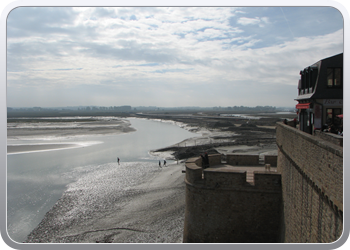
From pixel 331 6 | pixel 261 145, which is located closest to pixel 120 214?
pixel 331 6

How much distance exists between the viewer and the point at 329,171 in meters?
4.44

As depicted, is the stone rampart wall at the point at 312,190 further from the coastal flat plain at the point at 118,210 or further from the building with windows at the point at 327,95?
the coastal flat plain at the point at 118,210

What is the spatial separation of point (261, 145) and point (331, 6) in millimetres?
41093

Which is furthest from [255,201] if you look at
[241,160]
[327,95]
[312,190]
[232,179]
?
[327,95]

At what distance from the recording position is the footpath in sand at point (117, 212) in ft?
45.8

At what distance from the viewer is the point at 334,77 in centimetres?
910

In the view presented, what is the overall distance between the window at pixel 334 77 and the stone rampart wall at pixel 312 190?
9.65 feet

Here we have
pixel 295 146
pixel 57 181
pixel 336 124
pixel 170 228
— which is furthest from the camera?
pixel 57 181

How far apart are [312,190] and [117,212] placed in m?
14.5

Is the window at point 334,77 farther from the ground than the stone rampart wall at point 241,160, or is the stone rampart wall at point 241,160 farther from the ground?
the window at point 334,77

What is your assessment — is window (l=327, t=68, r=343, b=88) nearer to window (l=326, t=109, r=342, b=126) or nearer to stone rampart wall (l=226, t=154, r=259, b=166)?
window (l=326, t=109, r=342, b=126)

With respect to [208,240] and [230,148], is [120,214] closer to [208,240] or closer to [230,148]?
[208,240]

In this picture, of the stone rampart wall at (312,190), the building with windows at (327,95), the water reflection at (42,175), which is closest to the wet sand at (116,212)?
the water reflection at (42,175)

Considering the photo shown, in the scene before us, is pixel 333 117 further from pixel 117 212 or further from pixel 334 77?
pixel 117 212
